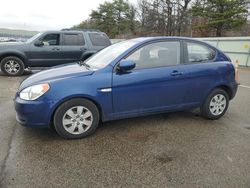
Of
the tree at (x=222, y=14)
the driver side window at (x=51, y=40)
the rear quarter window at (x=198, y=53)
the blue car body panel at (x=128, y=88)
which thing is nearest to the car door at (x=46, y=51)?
the driver side window at (x=51, y=40)

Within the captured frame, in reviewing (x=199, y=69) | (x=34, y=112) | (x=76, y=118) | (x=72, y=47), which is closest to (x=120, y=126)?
(x=76, y=118)

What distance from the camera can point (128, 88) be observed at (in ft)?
13.4

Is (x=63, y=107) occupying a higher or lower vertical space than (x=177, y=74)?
lower

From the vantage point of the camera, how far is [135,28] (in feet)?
171

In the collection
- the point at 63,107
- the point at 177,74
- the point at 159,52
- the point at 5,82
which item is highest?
the point at 159,52

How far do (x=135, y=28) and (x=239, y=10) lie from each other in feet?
80.3

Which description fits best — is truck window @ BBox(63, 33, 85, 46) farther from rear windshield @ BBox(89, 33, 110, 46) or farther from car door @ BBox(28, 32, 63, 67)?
rear windshield @ BBox(89, 33, 110, 46)

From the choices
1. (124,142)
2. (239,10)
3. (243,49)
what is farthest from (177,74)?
(239,10)

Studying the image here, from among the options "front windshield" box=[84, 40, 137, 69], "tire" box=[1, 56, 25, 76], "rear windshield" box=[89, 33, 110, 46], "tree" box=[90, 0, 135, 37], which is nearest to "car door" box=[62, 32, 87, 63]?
"rear windshield" box=[89, 33, 110, 46]

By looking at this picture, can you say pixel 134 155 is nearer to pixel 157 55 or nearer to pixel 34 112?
pixel 34 112

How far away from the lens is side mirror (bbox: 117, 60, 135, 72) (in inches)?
156

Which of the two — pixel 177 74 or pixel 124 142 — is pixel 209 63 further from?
pixel 124 142

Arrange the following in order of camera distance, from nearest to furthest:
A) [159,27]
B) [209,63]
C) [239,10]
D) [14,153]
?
[14,153] → [209,63] → [239,10] → [159,27]

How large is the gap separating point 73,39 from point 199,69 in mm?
6478
